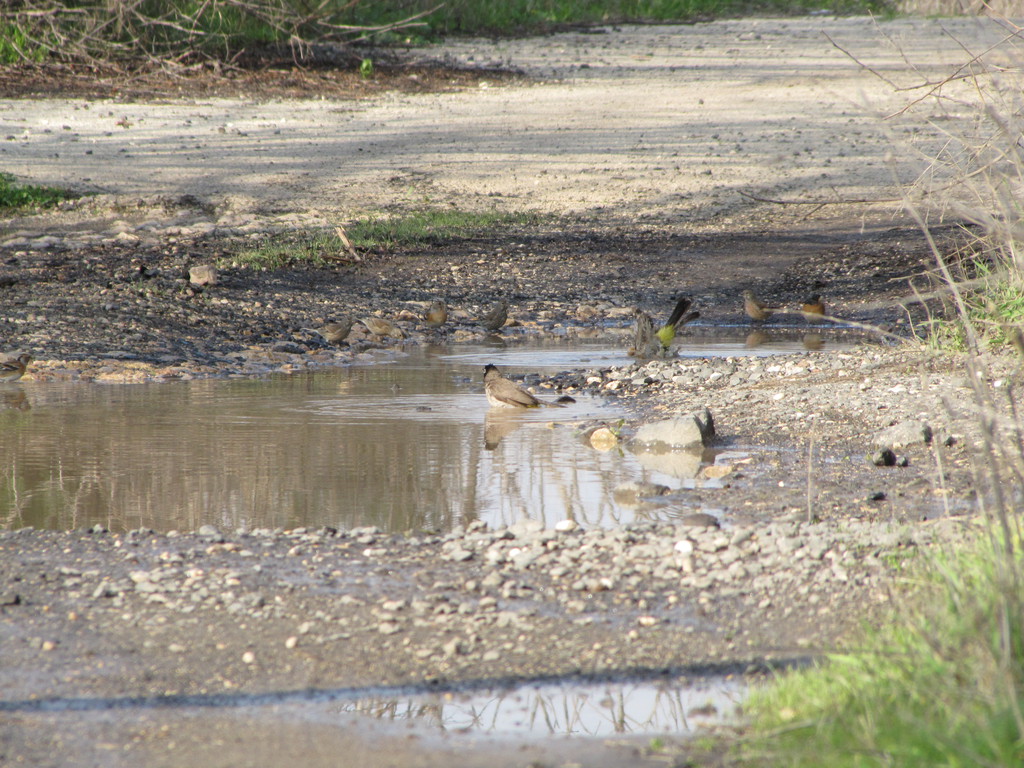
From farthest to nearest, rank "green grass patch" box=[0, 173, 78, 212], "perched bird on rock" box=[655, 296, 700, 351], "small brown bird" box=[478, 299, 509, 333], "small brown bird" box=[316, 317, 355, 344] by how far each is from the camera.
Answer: "green grass patch" box=[0, 173, 78, 212] → "small brown bird" box=[478, 299, 509, 333] → "small brown bird" box=[316, 317, 355, 344] → "perched bird on rock" box=[655, 296, 700, 351]

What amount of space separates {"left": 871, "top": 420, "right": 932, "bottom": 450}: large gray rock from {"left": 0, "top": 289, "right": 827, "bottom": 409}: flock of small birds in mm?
2438

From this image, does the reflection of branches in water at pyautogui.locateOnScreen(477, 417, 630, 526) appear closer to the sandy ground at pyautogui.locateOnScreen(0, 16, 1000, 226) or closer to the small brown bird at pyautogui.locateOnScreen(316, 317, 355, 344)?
the small brown bird at pyautogui.locateOnScreen(316, 317, 355, 344)

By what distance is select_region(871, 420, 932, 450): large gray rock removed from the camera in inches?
241

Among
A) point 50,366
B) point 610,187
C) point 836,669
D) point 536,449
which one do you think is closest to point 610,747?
point 836,669

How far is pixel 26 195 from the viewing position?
14180 millimetres

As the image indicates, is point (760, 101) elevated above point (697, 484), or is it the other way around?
point (760, 101)

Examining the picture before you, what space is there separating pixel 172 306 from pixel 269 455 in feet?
14.7

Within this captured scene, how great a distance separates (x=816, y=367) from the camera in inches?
334

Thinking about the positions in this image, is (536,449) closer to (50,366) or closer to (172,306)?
(50,366)

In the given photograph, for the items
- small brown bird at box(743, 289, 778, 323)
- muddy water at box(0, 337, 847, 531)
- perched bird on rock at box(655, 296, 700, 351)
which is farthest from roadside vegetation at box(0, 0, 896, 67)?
muddy water at box(0, 337, 847, 531)

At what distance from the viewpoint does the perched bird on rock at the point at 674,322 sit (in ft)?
33.1

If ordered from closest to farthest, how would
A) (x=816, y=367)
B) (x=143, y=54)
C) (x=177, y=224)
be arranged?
(x=816, y=367) < (x=177, y=224) < (x=143, y=54)

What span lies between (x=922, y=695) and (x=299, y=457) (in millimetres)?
4089

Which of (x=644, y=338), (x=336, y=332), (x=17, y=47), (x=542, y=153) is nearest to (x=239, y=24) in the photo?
(x=17, y=47)
